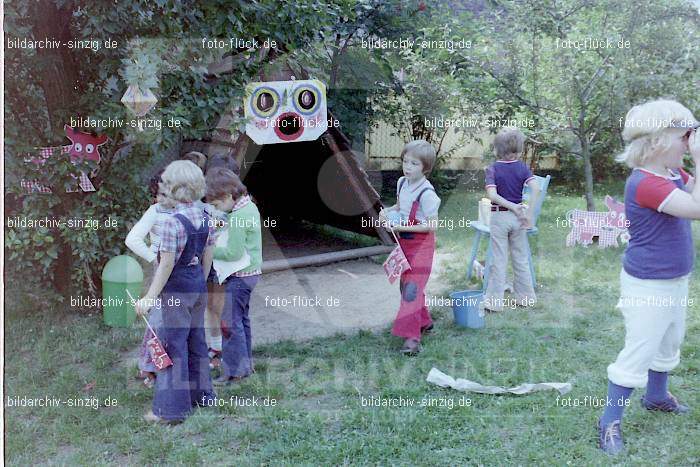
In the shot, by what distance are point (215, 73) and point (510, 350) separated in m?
3.29

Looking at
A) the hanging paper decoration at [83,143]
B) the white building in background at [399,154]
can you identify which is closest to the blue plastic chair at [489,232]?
the hanging paper decoration at [83,143]

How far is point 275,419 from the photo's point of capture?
13.1 feet

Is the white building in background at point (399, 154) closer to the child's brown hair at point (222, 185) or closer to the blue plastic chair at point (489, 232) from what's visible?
the blue plastic chair at point (489, 232)

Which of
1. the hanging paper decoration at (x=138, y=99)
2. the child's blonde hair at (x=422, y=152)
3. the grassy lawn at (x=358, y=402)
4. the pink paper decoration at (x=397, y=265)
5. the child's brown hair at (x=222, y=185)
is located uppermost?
the hanging paper decoration at (x=138, y=99)

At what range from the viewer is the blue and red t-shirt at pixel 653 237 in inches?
135

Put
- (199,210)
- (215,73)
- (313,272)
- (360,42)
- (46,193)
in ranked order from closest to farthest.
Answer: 1. (199,210)
2. (46,193)
3. (215,73)
4. (313,272)
5. (360,42)

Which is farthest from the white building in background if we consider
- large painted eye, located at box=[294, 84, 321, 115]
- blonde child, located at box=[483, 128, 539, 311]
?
blonde child, located at box=[483, 128, 539, 311]

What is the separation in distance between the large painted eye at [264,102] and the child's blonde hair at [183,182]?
8.36 ft

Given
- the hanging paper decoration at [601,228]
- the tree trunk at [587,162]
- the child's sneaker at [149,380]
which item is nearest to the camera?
the child's sneaker at [149,380]

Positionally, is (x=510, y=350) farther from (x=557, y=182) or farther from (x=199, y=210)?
(x=557, y=182)

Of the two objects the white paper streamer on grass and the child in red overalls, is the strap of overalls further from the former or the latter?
the white paper streamer on grass

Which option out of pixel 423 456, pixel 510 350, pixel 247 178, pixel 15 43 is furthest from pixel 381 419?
pixel 247 178

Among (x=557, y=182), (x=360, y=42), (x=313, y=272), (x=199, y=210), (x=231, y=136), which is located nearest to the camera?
(x=199, y=210)

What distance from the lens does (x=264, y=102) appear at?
21.4ft
